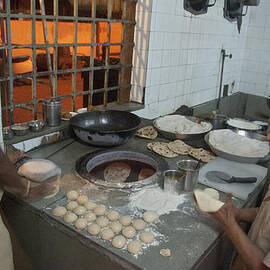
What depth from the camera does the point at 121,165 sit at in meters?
2.31

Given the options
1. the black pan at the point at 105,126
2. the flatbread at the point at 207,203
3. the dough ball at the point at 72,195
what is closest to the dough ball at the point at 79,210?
the dough ball at the point at 72,195

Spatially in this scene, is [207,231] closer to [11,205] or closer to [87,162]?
[87,162]

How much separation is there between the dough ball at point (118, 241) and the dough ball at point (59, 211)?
0.32 metres

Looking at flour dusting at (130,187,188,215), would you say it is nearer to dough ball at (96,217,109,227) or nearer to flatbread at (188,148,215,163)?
dough ball at (96,217,109,227)

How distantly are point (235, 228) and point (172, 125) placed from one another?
1.55m

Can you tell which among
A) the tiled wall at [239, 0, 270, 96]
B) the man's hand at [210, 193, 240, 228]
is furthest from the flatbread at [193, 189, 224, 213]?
the tiled wall at [239, 0, 270, 96]

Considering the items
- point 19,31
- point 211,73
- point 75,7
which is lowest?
point 211,73

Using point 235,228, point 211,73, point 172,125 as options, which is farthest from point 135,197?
point 211,73

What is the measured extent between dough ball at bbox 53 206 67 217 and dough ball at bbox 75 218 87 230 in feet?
0.33

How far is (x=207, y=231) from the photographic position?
153cm

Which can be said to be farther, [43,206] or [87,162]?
[87,162]

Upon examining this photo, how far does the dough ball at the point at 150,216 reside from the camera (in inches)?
61.4

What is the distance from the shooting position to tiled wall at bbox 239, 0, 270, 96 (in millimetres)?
4781

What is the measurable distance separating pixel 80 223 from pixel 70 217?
7 centimetres
